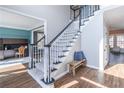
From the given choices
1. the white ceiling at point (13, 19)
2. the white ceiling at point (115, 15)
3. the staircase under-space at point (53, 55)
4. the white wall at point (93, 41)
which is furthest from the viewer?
the white ceiling at point (13, 19)

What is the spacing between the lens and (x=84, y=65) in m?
4.18

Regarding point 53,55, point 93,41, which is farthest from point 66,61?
point 93,41

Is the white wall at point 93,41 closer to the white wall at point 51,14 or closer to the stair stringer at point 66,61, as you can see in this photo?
the stair stringer at point 66,61

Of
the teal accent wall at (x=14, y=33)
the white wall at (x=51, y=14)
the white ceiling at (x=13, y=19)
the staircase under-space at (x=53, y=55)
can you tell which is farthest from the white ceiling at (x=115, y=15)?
the teal accent wall at (x=14, y=33)

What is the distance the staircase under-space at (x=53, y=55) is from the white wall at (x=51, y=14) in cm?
45

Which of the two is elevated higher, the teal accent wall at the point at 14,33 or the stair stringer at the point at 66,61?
the teal accent wall at the point at 14,33

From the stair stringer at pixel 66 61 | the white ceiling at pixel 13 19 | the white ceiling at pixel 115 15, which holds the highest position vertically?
the white ceiling at pixel 13 19

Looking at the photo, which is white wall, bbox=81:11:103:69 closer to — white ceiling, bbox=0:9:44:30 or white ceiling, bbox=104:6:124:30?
white ceiling, bbox=104:6:124:30

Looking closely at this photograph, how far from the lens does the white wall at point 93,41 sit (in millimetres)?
3783

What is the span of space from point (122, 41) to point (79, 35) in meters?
6.91

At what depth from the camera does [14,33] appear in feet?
21.6

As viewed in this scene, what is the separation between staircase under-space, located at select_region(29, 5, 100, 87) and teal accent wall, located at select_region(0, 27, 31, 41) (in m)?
3.37

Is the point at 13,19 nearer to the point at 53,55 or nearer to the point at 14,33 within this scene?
the point at 14,33
